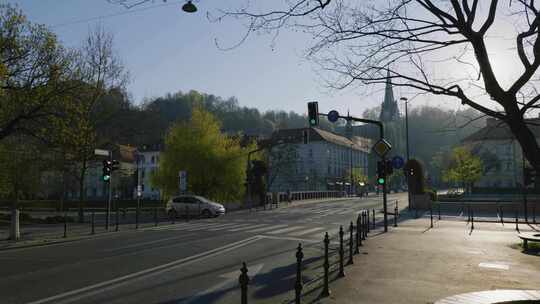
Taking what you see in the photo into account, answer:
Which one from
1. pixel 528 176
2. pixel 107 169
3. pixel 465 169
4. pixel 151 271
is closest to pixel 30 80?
pixel 107 169

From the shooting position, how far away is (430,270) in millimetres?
9641

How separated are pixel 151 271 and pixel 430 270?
6.17m

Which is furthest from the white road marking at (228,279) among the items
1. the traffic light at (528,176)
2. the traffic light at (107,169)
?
the traffic light at (528,176)

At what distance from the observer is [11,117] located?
1906 cm

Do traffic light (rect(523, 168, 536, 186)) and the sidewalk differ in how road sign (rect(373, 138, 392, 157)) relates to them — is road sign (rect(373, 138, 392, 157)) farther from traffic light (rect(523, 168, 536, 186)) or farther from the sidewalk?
traffic light (rect(523, 168, 536, 186))

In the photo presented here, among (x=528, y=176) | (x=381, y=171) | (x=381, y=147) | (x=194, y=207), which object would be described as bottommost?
(x=194, y=207)

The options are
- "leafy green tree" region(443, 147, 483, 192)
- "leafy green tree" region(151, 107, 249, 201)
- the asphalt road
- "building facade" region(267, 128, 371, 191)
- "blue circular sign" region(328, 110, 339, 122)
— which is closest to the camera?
the asphalt road

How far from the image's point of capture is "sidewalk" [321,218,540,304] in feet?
24.3

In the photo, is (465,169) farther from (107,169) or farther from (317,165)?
(107,169)

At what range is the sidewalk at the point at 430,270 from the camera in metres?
7.39

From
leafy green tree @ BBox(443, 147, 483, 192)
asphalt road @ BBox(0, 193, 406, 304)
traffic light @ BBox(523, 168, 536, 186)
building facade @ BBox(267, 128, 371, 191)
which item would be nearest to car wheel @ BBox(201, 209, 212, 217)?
asphalt road @ BBox(0, 193, 406, 304)

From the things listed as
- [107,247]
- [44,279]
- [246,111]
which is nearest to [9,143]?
[107,247]

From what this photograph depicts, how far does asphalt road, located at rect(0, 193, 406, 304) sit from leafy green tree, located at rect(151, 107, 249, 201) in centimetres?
2206

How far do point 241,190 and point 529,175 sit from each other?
23239mm
